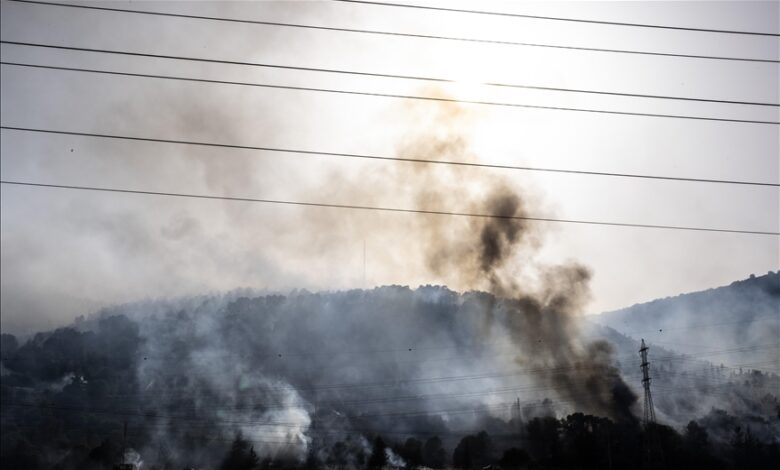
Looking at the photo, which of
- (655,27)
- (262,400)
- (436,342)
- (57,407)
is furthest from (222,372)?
(655,27)

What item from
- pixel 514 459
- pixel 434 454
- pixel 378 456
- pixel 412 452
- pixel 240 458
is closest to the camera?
pixel 514 459

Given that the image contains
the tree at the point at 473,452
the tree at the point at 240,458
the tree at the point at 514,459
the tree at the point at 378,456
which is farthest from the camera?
the tree at the point at 378,456

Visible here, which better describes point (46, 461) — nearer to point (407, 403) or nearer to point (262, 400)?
point (262, 400)

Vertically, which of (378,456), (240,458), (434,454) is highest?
(240,458)

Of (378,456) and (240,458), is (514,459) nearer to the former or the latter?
(378,456)

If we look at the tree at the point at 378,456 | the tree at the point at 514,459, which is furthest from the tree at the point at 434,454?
the tree at the point at 514,459

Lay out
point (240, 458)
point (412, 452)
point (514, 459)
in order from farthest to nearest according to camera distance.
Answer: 1. point (412, 452)
2. point (240, 458)
3. point (514, 459)

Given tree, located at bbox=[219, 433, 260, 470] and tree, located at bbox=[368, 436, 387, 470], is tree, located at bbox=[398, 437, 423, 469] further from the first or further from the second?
tree, located at bbox=[219, 433, 260, 470]

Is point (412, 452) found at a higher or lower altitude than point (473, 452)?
lower

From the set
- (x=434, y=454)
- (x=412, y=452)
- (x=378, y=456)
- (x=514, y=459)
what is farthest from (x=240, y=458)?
(x=514, y=459)

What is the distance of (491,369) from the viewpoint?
453ft

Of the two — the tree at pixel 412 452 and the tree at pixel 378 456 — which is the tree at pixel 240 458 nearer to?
the tree at pixel 378 456

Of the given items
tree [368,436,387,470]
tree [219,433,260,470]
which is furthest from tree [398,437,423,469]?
tree [219,433,260,470]

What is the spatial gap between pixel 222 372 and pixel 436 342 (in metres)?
46.4
